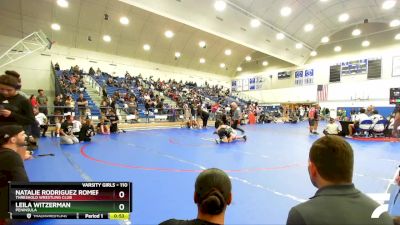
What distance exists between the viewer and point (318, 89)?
3056cm

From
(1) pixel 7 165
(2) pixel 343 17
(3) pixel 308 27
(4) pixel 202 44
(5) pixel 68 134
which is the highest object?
(2) pixel 343 17

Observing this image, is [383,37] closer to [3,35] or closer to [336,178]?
[336,178]

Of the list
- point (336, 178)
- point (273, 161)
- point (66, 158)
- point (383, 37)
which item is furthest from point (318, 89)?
point (336, 178)

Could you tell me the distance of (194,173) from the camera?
5.47 m

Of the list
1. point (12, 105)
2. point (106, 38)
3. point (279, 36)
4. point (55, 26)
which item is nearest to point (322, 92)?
point (279, 36)

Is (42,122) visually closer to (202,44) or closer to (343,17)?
(202,44)

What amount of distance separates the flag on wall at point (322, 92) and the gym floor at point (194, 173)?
2333 cm

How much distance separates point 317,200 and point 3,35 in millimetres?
24608

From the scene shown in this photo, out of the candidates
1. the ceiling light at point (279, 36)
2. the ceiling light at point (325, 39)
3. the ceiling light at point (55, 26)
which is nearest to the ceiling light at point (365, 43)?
the ceiling light at point (325, 39)

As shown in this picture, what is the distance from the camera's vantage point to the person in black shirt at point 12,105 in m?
3.15

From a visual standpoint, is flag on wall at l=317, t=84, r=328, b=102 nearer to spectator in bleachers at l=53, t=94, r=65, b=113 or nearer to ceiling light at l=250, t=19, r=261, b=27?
ceiling light at l=250, t=19, r=261, b=27
